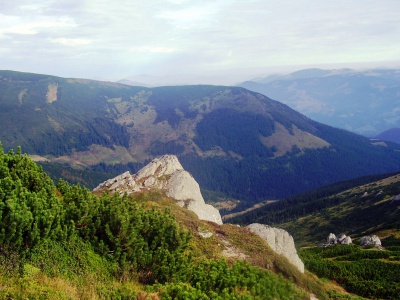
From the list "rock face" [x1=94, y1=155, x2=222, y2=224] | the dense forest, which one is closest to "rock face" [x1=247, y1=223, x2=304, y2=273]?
"rock face" [x1=94, y1=155, x2=222, y2=224]

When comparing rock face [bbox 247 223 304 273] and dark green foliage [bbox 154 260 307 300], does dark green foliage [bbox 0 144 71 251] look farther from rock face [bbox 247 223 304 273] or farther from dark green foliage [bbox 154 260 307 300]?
rock face [bbox 247 223 304 273]

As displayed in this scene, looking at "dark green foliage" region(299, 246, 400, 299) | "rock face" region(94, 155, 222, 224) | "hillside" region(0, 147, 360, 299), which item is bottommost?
"dark green foliage" region(299, 246, 400, 299)

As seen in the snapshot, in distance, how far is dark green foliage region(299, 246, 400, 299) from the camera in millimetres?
45750

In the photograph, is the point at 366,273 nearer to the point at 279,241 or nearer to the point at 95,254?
the point at 279,241

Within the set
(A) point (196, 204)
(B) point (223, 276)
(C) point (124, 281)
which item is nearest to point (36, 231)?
(C) point (124, 281)

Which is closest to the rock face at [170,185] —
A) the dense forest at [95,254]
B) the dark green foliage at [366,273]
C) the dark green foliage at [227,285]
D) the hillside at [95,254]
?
the dark green foliage at [366,273]

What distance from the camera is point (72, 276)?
57.9 feet

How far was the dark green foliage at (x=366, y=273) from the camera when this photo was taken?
150 feet

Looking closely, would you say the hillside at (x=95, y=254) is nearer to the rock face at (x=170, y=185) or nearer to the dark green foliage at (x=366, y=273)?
the rock face at (x=170, y=185)

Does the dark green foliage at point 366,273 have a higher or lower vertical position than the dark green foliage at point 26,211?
lower

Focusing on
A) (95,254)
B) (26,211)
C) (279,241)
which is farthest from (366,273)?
(26,211)

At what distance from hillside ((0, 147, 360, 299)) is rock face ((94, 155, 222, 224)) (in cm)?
2162

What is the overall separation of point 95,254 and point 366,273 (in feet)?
167

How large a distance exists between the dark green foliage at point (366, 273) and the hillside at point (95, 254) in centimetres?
2962
